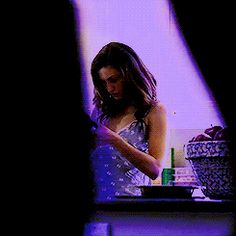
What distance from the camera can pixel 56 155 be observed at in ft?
4.73

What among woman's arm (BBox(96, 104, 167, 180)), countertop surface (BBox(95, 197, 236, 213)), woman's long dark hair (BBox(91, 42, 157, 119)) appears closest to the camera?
countertop surface (BBox(95, 197, 236, 213))

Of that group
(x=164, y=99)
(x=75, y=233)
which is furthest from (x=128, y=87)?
(x=75, y=233)

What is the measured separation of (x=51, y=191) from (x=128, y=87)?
1.32 feet

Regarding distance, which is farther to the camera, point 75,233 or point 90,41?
point 90,41

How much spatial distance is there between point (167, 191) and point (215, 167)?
0.39 feet

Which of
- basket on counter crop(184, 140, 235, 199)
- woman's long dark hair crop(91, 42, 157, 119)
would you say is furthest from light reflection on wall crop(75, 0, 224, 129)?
basket on counter crop(184, 140, 235, 199)

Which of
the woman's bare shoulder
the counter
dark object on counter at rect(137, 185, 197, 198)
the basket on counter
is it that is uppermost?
the woman's bare shoulder

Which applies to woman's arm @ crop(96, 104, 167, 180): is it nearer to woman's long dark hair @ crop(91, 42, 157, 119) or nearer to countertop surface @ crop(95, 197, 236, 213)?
woman's long dark hair @ crop(91, 42, 157, 119)

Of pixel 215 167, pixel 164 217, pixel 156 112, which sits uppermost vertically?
pixel 156 112

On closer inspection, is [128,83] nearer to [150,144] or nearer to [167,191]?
[150,144]

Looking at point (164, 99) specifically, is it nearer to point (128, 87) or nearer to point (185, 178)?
point (128, 87)

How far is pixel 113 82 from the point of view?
1.59m

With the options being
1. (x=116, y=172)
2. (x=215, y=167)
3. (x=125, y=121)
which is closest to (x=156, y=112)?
(x=125, y=121)

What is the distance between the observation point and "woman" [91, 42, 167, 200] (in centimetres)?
149
